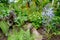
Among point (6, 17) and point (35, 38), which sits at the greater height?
point (6, 17)

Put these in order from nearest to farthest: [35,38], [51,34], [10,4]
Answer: [35,38], [51,34], [10,4]

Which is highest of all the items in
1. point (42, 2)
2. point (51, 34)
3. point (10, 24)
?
point (42, 2)

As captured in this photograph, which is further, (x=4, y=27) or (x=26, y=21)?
(x=26, y=21)

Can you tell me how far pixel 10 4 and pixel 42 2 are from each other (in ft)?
2.86

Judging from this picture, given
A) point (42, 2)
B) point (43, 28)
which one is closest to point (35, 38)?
point (43, 28)

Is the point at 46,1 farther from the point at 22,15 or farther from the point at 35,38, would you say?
the point at 35,38

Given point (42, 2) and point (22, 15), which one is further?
point (42, 2)

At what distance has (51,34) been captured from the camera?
16.3ft

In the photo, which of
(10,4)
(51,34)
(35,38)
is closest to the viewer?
(35,38)

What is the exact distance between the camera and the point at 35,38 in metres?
4.62

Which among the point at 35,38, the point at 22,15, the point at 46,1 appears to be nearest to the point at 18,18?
the point at 22,15

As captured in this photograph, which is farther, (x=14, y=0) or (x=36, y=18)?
(x=14, y=0)

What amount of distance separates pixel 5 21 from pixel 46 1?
136cm

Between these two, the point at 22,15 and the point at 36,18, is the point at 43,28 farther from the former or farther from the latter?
the point at 22,15
